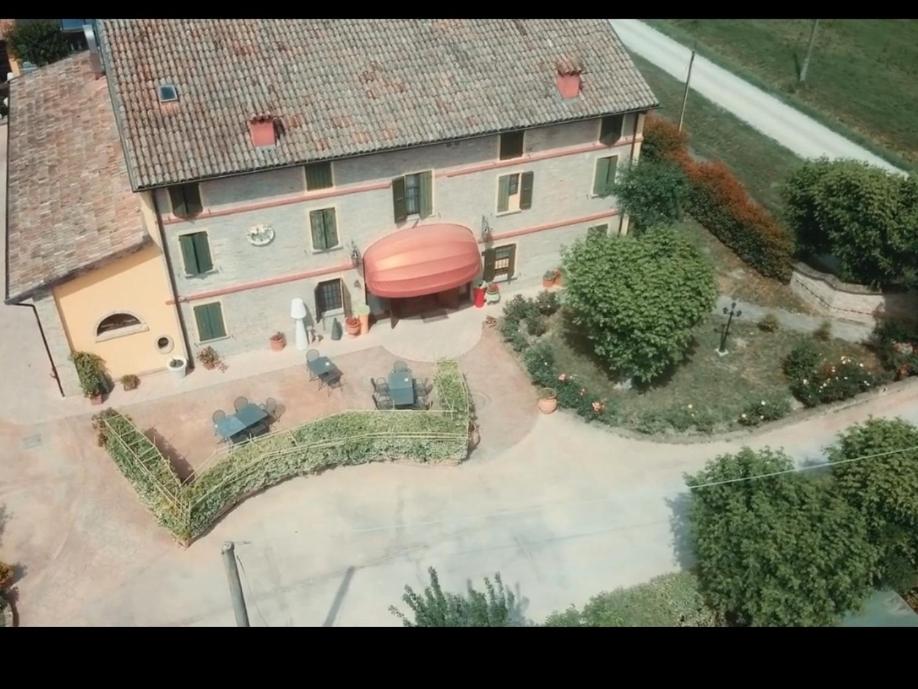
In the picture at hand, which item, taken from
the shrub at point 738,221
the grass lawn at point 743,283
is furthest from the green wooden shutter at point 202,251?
the shrub at point 738,221

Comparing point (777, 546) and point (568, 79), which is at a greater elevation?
point (568, 79)

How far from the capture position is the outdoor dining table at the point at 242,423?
31094mm

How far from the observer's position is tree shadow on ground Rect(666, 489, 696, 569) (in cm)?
2814

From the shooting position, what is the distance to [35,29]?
5434cm

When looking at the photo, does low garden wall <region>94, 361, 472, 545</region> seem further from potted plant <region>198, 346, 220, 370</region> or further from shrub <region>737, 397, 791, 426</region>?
shrub <region>737, 397, 791, 426</region>

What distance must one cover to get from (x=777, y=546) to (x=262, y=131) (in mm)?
21975

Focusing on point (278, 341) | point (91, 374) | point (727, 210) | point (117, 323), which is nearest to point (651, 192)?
point (727, 210)

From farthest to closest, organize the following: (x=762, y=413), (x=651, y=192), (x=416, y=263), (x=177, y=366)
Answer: (x=651, y=192)
(x=416, y=263)
(x=177, y=366)
(x=762, y=413)

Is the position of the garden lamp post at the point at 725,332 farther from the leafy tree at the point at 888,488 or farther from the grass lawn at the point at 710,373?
the leafy tree at the point at 888,488

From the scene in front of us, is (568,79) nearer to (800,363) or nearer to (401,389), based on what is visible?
(401,389)

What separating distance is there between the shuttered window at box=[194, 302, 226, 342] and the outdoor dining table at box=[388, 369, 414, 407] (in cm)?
745

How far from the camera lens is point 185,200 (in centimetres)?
3119

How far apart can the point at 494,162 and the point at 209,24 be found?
12.4 meters

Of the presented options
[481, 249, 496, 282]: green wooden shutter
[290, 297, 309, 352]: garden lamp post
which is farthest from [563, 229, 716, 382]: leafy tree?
[290, 297, 309, 352]: garden lamp post
